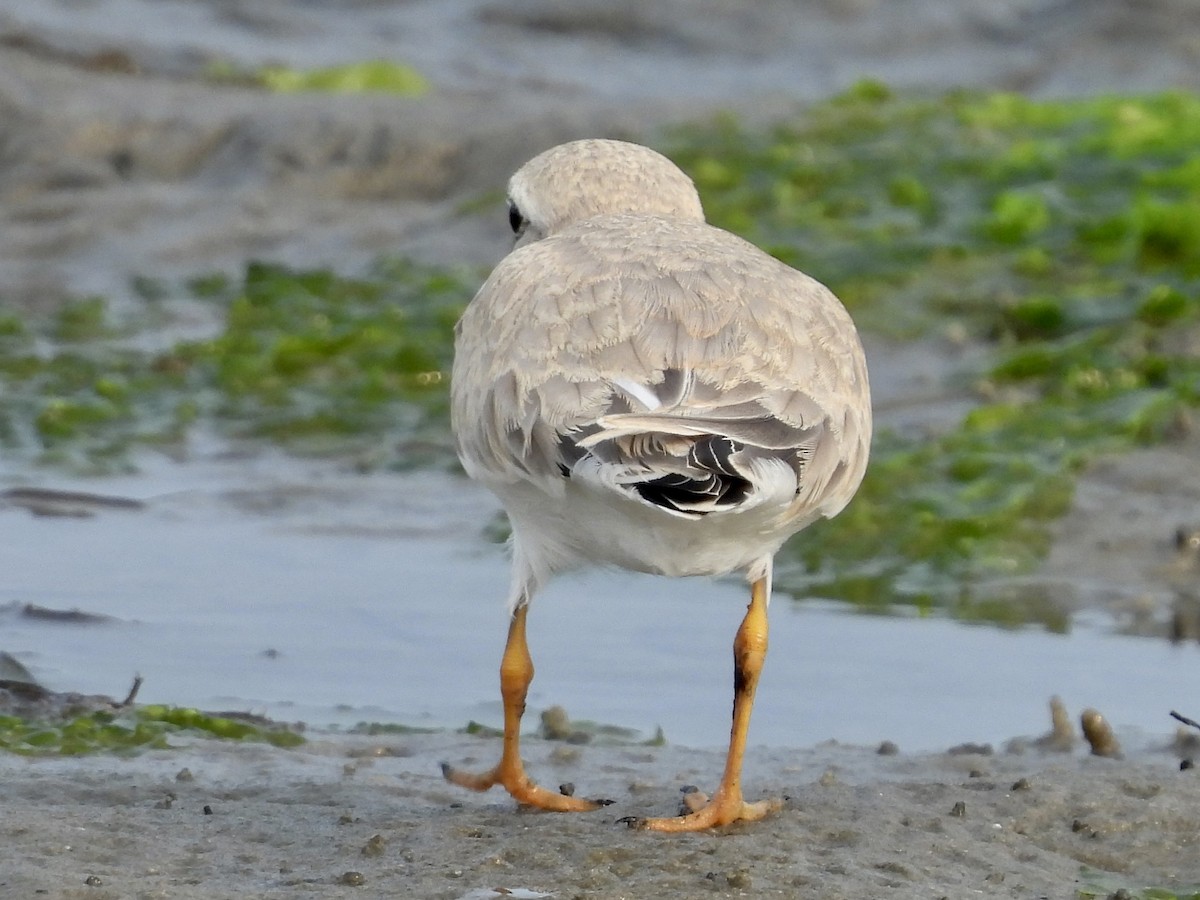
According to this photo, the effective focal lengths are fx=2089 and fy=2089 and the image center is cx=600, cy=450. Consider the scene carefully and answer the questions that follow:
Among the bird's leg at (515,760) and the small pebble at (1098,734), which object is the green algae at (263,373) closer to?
the bird's leg at (515,760)

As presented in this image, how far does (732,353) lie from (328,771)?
1.49 m

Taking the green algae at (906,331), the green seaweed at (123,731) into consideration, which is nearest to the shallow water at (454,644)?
the green seaweed at (123,731)

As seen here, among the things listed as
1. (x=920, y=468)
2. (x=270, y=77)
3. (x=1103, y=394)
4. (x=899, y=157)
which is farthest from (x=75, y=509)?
(x=270, y=77)

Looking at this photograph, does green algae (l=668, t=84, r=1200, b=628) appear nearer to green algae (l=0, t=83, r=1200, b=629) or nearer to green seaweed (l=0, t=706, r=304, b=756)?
green algae (l=0, t=83, r=1200, b=629)

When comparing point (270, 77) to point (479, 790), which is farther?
point (270, 77)

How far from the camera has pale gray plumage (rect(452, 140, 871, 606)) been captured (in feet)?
11.8

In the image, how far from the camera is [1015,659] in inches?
237

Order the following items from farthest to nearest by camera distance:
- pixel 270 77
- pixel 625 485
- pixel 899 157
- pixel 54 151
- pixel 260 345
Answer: pixel 270 77 < pixel 54 151 < pixel 899 157 < pixel 260 345 < pixel 625 485

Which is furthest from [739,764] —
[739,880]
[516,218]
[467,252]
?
[467,252]

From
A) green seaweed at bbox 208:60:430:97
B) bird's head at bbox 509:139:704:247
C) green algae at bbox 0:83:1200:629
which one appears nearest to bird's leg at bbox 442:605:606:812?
bird's head at bbox 509:139:704:247

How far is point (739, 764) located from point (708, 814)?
167 mm

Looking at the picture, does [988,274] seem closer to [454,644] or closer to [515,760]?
[454,644]

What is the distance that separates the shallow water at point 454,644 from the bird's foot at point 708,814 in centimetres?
109

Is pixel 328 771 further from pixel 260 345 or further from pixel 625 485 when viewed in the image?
pixel 260 345
